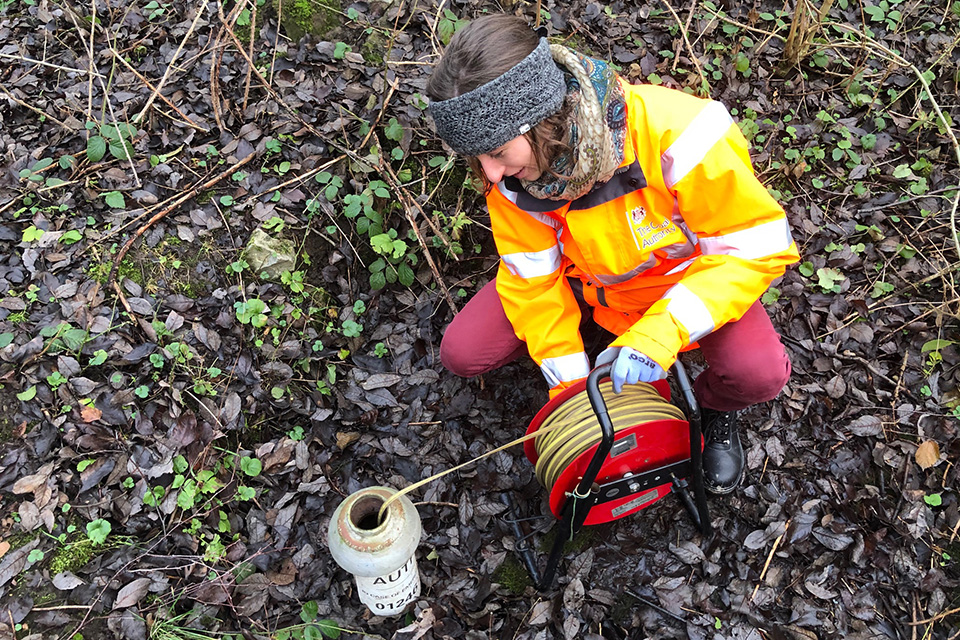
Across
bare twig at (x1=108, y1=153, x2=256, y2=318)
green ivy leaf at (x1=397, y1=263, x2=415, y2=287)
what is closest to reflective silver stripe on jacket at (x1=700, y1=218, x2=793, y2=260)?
green ivy leaf at (x1=397, y1=263, x2=415, y2=287)

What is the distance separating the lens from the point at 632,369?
2.42 meters

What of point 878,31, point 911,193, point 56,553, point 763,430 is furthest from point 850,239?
point 56,553

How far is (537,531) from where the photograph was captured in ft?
11.6

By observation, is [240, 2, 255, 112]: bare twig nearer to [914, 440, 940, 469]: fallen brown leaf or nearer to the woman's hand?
the woman's hand

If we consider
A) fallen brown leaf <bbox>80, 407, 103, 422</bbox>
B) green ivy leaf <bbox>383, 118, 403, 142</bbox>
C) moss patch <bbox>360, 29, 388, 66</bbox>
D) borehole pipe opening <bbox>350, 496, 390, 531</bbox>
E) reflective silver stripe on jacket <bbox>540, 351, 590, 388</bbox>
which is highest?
moss patch <bbox>360, 29, 388, 66</bbox>

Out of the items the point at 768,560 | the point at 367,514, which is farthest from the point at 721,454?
the point at 367,514

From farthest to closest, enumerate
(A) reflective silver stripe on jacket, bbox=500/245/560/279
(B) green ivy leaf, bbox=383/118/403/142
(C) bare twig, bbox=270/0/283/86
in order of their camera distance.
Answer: (C) bare twig, bbox=270/0/283/86 → (B) green ivy leaf, bbox=383/118/403/142 → (A) reflective silver stripe on jacket, bbox=500/245/560/279

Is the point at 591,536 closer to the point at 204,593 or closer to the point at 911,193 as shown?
the point at 204,593

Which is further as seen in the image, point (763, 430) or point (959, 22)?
point (959, 22)

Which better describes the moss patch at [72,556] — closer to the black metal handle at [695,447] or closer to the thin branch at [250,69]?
the thin branch at [250,69]

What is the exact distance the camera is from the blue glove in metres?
2.41

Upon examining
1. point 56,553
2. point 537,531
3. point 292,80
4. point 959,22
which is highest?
point 959,22

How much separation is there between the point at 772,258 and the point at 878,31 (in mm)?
3405

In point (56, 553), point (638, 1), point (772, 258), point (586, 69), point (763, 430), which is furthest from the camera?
point (638, 1)
